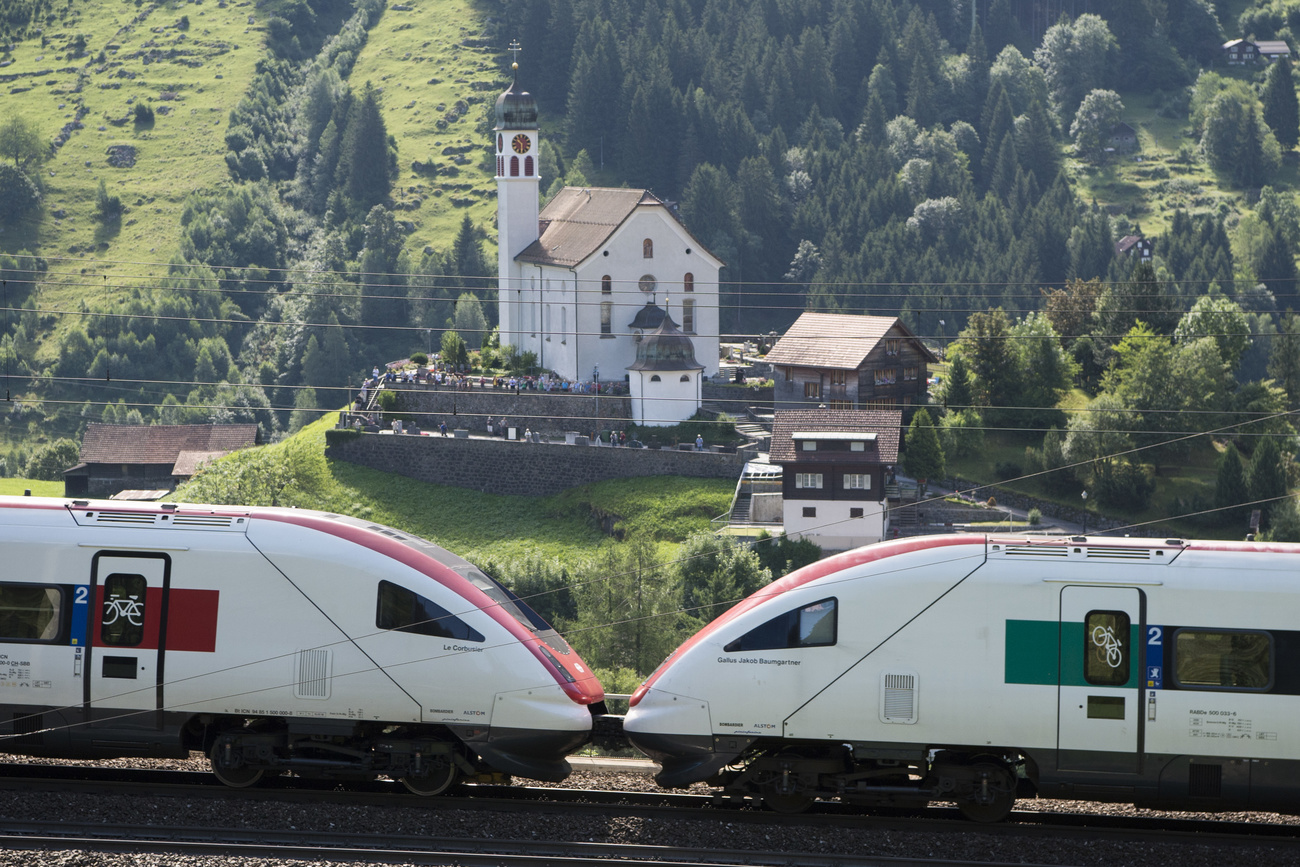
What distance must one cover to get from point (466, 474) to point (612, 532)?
9809mm

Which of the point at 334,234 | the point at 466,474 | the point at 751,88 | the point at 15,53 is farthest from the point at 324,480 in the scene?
the point at 15,53

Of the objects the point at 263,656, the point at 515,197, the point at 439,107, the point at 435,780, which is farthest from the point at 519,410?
the point at 439,107

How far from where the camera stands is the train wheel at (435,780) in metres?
18.4

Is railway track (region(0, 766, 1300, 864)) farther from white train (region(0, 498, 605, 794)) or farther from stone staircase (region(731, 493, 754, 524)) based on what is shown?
stone staircase (region(731, 493, 754, 524))

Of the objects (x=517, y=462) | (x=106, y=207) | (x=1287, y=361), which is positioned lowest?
(x=517, y=462)

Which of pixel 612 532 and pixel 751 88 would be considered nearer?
pixel 612 532

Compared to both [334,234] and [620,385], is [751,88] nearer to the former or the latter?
[334,234]

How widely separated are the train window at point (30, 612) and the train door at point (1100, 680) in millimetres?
12155

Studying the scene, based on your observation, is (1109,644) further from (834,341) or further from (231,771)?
(834,341)

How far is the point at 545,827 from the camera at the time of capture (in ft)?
55.7

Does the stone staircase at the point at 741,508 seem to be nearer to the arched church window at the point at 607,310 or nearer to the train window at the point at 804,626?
the arched church window at the point at 607,310

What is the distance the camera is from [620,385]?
7775 centimetres

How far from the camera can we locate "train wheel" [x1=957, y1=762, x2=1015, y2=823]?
1755 centimetres

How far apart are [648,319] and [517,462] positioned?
12.3 meters
